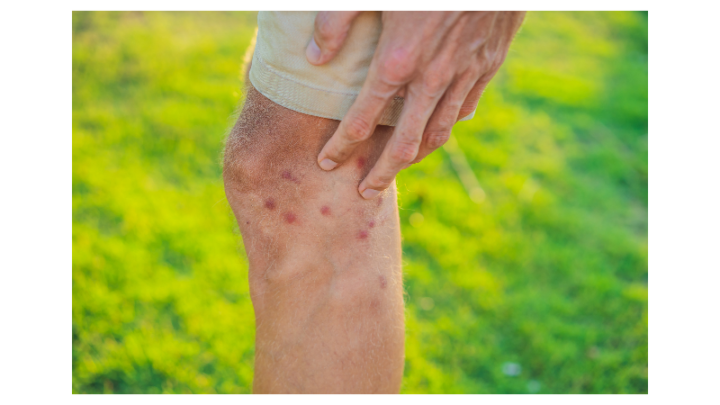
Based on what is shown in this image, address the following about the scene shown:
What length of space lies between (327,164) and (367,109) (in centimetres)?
14

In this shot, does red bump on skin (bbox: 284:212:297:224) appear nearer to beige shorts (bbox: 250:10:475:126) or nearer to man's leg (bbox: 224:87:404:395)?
man's leg (bbox: 224:87:404:395)

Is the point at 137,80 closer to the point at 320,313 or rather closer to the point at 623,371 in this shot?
the point at 320,313

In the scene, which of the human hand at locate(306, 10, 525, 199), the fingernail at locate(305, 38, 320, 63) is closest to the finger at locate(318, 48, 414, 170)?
the human hand at locate(306, 10, 525, 199)

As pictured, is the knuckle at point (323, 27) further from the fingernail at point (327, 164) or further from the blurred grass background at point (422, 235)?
the blurred grass background at point (422, 235)

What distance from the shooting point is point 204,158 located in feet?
9.30

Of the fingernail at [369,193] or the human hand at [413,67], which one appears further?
the fingernail at [369,193]

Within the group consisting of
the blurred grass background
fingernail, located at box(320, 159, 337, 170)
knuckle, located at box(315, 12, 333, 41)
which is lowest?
the blurred grass background

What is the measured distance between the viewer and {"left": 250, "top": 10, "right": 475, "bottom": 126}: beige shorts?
1029 millimetres

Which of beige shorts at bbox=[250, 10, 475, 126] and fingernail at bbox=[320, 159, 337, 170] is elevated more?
beige shorts at bbox=[250, 10, 475, 126]

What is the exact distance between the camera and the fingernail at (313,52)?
1.03 m

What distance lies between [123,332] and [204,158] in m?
1.15

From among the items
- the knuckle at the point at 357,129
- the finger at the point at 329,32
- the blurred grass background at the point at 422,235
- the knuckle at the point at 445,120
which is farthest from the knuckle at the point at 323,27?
the blurred grass background at the point at 422,235
